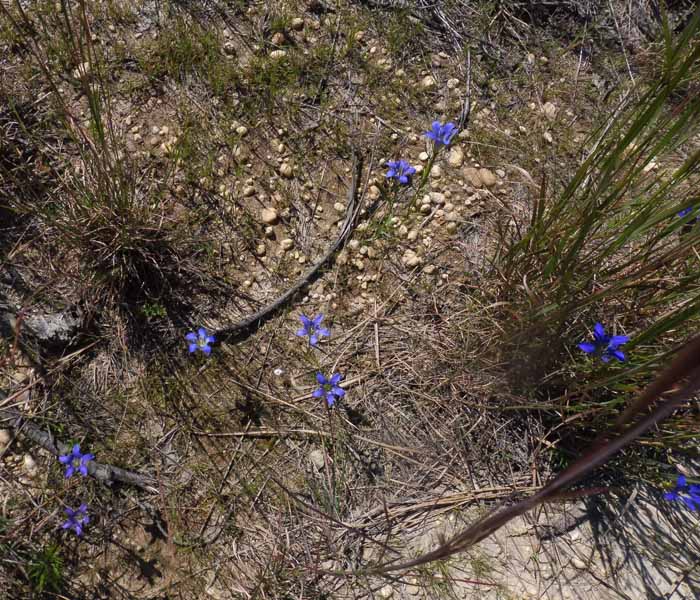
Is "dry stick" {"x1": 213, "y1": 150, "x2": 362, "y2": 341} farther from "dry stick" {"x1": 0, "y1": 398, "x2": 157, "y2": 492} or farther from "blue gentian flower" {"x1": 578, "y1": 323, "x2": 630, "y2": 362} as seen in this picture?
"blue gentian flower" {"x1": 578, "y1": 323, "x2": 630, "y2": 362}

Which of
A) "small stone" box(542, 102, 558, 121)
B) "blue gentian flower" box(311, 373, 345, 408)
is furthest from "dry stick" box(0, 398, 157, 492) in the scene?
"small stone" box(542, 102, 558, 121)

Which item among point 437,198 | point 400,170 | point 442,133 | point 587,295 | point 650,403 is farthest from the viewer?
point 437,198

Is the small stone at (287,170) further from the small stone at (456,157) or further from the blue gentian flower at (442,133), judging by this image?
the small stone at (456,157)

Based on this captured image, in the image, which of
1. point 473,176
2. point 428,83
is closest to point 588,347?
point 473,176

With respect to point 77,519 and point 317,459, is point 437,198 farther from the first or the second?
point 77,519

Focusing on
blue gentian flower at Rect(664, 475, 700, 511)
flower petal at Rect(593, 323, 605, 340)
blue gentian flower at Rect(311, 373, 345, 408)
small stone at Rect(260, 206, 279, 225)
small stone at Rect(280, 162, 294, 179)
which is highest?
small stone at Rect(280, 162, 294, 179)

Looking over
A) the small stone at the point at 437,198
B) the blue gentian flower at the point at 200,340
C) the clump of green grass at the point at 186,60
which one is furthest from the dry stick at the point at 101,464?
the clump of green grass at the point at 186,60

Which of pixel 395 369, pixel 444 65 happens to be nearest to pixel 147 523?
pixel 395 369
